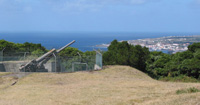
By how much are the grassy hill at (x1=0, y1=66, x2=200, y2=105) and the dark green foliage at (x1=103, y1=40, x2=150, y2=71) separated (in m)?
10.6

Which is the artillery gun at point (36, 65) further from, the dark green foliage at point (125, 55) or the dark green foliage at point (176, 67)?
the dark green foliage at point (176, 67)

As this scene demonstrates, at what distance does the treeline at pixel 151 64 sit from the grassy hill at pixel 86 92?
446 inches

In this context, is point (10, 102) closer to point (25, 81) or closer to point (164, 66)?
point (25, 81)

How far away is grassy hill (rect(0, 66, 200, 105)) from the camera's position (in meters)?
12.2

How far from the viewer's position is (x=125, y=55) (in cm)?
3178

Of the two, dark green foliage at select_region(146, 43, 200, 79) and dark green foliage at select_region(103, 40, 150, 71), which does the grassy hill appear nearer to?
dark green foliage at select_region(103, 40, 150, 71)

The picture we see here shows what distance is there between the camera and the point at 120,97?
13391mm

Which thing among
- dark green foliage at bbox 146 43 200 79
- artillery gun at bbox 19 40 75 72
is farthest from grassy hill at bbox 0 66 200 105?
dark green foliage at bbox 146 43 200 79

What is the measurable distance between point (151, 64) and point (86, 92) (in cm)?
2659

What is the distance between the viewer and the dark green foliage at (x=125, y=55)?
103ft

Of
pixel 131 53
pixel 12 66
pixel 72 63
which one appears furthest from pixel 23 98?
pixel 131 53

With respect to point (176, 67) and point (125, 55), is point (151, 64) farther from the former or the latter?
point (125, 55)

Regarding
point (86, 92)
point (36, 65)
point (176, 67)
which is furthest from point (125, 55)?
point (86, 92)

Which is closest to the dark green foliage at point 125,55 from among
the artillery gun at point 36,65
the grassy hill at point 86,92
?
the artillery gun at point 36,65
